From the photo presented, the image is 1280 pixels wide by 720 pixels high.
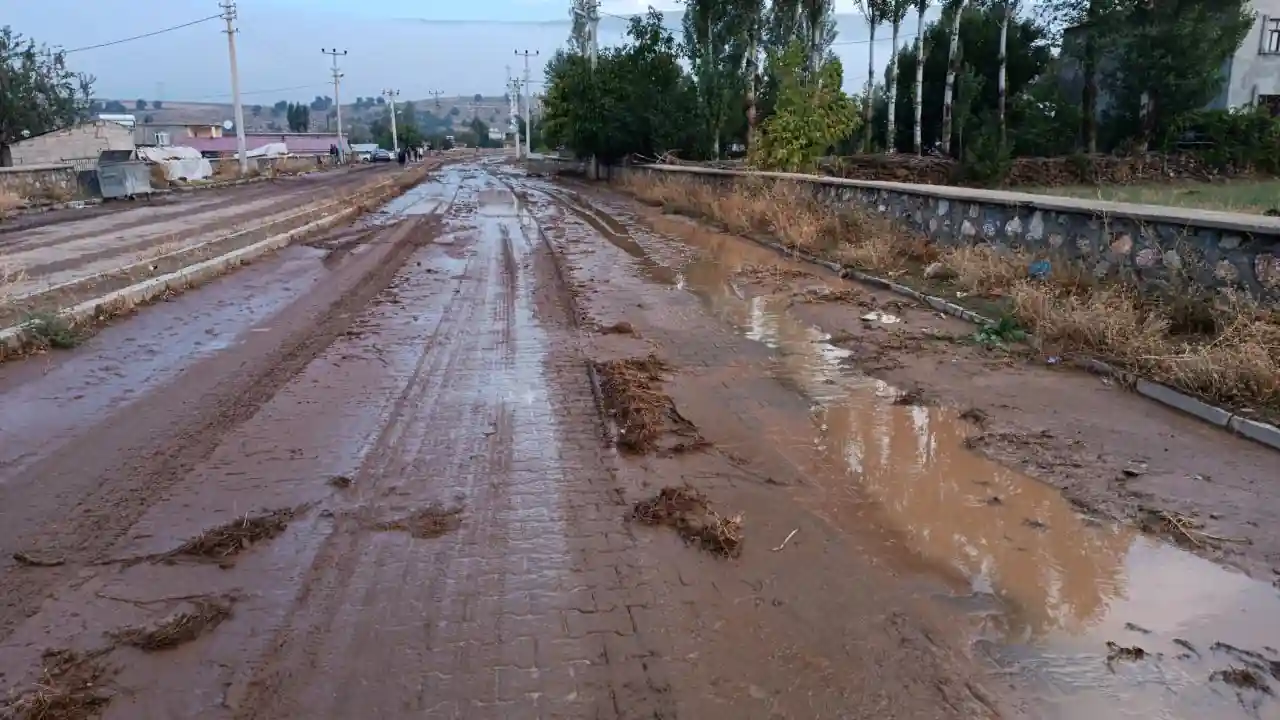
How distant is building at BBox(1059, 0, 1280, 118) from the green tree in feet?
65.0

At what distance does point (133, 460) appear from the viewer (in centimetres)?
548

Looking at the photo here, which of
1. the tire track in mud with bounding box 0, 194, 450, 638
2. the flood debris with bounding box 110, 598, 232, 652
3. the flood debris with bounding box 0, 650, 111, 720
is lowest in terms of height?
the flood debris with bounding box 0, 650, 111, 720

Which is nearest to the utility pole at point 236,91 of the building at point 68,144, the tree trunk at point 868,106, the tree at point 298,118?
the building at point 68,144

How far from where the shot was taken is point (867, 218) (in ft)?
49.6

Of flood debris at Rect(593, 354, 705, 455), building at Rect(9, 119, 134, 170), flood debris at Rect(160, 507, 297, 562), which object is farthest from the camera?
building at Rect(9, 119, 134, 170)

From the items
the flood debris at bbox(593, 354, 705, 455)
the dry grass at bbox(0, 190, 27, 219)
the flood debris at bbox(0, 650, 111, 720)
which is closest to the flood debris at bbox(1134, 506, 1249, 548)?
the flood debris at bbox(593, 354, 705, 455)

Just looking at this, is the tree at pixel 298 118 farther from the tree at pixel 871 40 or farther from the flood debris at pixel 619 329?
the flood debris at pixel 619 329

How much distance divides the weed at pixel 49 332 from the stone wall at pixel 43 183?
886 inches

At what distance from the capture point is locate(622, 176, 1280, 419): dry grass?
252 inches

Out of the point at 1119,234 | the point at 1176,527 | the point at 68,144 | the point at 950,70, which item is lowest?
the point at 1176,527

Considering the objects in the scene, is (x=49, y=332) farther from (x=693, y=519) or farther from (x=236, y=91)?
(x=236, y=91)

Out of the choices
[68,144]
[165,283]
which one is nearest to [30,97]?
[68,144]

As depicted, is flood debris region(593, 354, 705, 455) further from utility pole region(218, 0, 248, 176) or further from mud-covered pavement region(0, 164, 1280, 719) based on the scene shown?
utility pole region(218, 0, 248, 176)

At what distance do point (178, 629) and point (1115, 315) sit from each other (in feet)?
25.1
